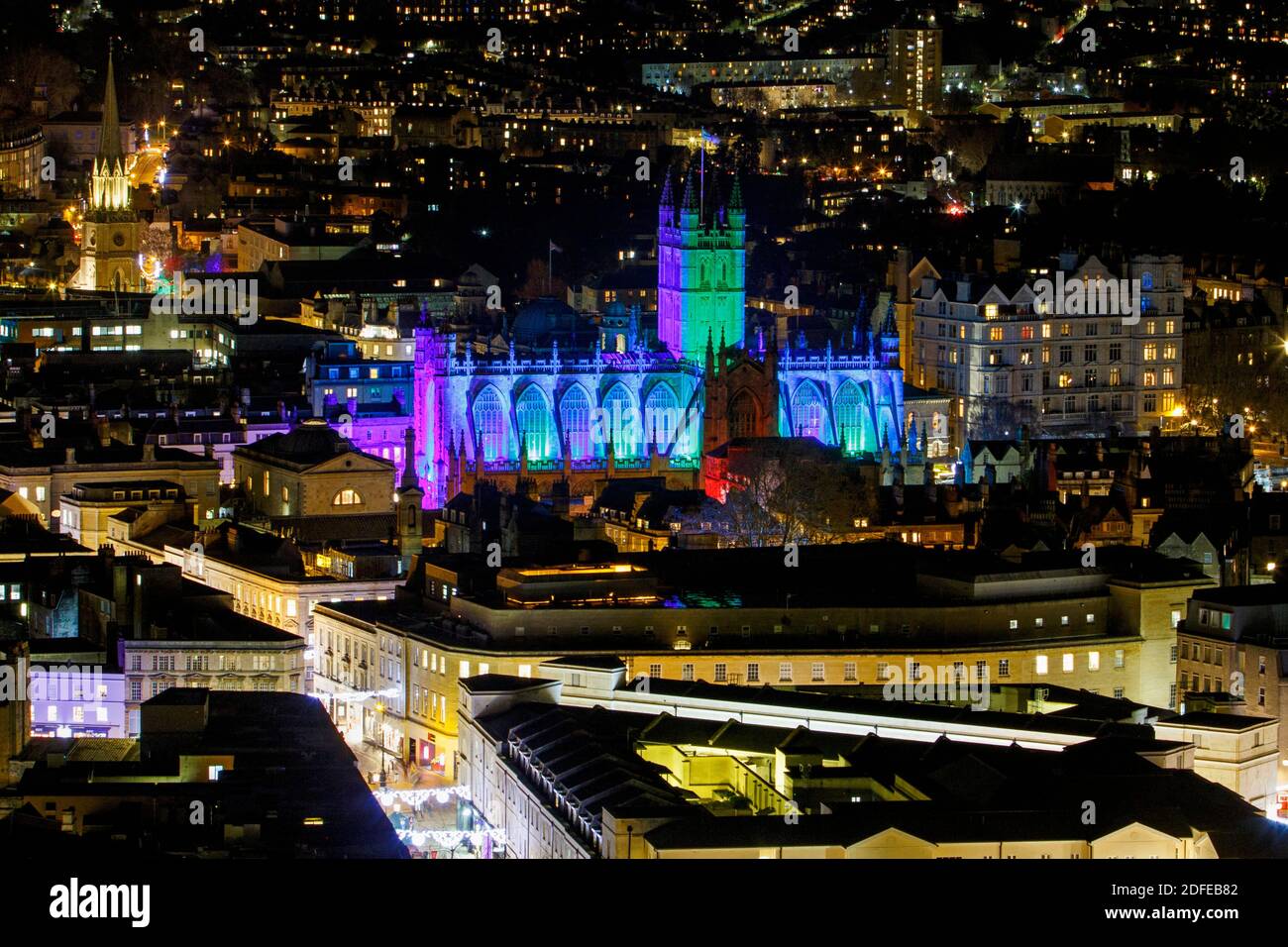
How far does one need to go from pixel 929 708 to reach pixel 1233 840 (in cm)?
1132

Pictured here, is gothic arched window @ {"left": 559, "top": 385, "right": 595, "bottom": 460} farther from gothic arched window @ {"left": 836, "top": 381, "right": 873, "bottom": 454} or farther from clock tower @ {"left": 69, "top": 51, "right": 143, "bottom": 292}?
clock tower @ {"left": 69, "top": 51, "right": 143, "bottom": 292}

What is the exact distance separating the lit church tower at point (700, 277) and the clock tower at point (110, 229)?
30.8 meters

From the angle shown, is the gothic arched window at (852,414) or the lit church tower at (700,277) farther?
the lit church tower at (700,277)

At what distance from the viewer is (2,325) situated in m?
111

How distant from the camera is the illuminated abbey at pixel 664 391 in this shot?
92.5 meters

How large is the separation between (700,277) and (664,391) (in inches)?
233

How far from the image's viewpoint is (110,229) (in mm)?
126438

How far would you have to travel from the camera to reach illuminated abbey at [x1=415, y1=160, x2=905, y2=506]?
303ft

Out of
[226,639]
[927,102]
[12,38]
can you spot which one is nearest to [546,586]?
[226,639]

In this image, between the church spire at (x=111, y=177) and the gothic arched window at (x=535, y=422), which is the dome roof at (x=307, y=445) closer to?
the gothic arched window at (x=535, y=422)

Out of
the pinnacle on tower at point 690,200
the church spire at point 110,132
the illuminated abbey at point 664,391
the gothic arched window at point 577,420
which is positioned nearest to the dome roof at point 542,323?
the illuminated abbey at point 664,391

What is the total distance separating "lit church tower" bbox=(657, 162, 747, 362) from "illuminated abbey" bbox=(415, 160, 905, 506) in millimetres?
45

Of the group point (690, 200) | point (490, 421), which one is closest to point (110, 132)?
point (690, 200)

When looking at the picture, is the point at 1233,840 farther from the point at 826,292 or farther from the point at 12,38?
the point at 12,38
